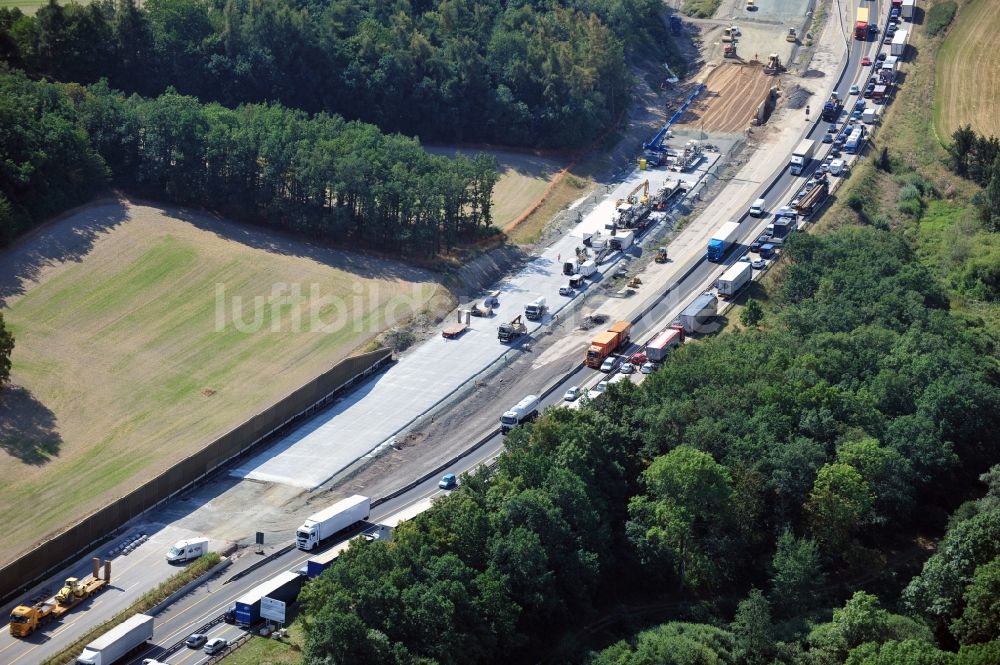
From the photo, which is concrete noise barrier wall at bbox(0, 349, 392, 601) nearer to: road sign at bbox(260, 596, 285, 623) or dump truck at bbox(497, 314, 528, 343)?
dump truck at bbox(497, 314, 528, 343)

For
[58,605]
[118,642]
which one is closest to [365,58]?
[58,605]

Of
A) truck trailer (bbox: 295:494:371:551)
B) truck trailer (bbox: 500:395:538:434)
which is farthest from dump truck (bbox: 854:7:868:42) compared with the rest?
truck trailer (bbox: 295:494:371:551)

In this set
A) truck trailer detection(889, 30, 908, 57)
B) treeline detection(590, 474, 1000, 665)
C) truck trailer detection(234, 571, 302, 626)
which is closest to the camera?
treeline detection(590, 474, 1000, 665)

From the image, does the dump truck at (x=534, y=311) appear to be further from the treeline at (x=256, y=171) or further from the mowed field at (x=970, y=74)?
the mowed field at (x=970, y=74)

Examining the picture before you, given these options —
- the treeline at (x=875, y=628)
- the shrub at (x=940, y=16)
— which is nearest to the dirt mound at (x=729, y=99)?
the shrub at (x=940, y=16)

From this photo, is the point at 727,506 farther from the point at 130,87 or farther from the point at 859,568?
the point at 130,87

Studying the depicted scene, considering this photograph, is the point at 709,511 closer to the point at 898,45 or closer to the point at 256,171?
the point at 256,171
